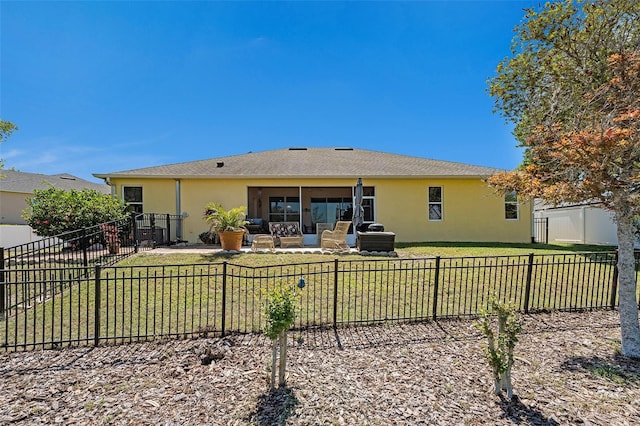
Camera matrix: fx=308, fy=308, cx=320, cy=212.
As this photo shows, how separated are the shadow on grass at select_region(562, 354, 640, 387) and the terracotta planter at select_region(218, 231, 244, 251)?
905 cm

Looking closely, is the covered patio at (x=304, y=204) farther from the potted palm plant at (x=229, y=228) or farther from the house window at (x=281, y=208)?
the potted palm plant at (x=229, y=228)

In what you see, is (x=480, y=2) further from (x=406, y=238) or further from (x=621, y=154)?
(x=406, y=238)

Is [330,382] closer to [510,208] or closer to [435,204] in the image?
[435,204]

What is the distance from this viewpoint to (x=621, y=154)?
394 centimetres

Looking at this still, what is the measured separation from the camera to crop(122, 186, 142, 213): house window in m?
13.7

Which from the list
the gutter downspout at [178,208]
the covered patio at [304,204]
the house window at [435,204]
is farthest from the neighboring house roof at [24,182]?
the house window at [435,204]

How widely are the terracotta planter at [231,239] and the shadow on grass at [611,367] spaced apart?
9.05 meters

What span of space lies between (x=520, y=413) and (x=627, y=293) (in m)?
2.75

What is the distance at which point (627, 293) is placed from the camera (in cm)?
412

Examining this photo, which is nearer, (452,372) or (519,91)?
(452,372)

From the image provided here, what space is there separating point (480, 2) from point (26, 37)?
1445 cm

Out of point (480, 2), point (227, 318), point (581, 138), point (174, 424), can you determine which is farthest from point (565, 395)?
point (480, 2)

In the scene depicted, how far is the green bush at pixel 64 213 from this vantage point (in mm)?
10492

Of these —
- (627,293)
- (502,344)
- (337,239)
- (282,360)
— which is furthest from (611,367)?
(337,239)
